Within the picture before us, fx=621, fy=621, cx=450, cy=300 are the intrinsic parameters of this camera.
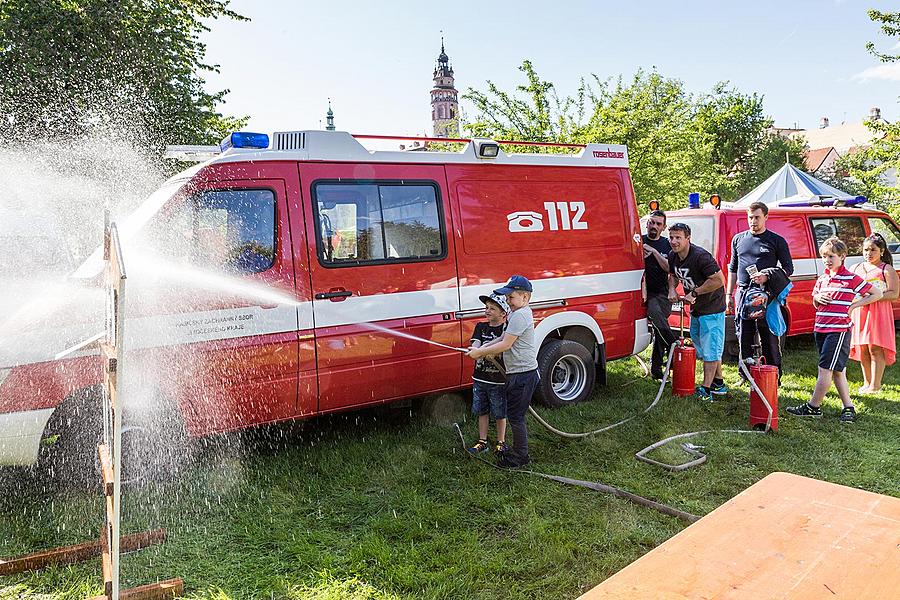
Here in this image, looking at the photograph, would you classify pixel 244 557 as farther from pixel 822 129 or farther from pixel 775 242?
pixel 822 129

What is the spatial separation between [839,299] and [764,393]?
49.0 inches

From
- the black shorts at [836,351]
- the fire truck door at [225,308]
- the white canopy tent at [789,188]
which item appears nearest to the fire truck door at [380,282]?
the fire truck door at [225,308]

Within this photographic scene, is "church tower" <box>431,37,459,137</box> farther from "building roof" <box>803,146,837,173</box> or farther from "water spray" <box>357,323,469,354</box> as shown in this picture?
"water spray" <box>357,323,469,354</box>

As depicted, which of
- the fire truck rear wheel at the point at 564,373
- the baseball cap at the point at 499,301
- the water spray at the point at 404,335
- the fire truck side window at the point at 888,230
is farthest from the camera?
the fire truck side window at the point at 888,230

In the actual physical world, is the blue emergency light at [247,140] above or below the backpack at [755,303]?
above

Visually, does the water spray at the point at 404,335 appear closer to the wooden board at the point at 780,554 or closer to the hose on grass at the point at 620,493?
the hose on grass at the point at 620,493

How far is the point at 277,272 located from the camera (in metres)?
4.86

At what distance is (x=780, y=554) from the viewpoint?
2004mm

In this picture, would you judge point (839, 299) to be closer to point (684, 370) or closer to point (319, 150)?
point (684, 370)

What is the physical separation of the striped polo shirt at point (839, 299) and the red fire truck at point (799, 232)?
1.80 metres

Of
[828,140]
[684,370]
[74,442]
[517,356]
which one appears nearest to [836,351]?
[684,370]

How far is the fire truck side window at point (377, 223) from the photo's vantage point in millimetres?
5148

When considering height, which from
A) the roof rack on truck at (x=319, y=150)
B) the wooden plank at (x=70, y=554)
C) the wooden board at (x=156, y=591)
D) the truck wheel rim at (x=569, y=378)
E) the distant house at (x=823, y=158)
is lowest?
the wooden board at (x=156, y=591)

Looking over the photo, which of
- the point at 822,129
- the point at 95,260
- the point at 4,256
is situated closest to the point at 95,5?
the point at 4,256
